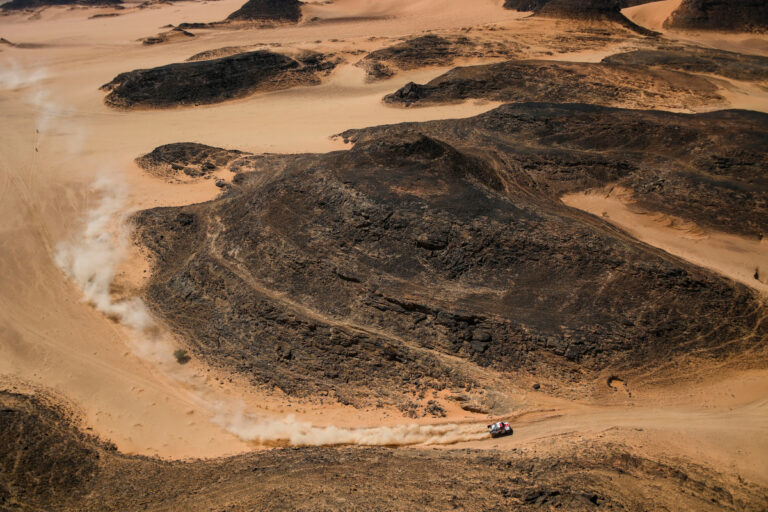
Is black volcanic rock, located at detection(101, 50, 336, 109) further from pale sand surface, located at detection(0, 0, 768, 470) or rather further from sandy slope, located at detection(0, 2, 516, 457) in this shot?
sandy slope, located at detection(0, 2, 516, 457)

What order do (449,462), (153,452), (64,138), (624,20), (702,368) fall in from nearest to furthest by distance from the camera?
1. (449,462)
2. (153,452)
3. (702,368)
4. (64,138)
5. (624,20)

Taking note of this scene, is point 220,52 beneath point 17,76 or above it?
above

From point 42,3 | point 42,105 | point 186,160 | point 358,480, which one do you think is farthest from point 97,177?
point 42,3

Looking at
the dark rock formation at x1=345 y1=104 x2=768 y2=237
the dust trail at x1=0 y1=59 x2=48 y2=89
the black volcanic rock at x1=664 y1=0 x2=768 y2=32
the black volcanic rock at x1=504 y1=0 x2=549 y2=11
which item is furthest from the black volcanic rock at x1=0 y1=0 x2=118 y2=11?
the black volcanic rock at x1=664 y1=0 x2=768 y2=32

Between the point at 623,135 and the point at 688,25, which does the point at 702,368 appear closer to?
the point at 623,135

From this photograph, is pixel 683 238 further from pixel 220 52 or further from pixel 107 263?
pixel 220 52

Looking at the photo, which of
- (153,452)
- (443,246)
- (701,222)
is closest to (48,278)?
(153,452)

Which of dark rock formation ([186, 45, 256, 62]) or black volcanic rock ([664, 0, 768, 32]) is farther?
black volcanic rock ([664, 0, 768, 32])
